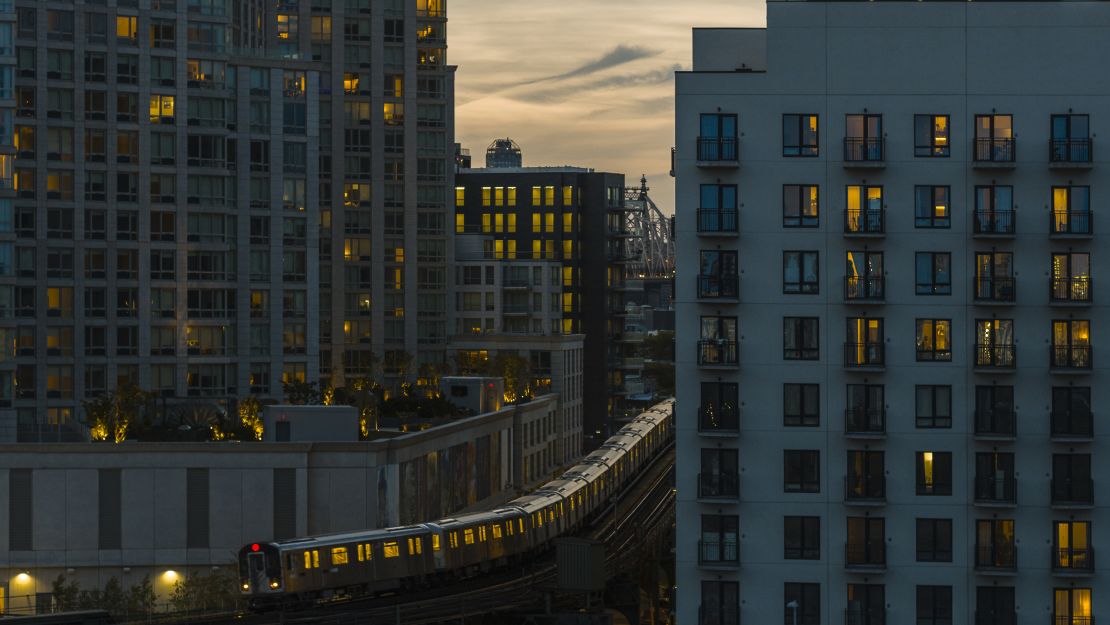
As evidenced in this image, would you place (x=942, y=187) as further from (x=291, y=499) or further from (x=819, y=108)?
(x=291, y=499)

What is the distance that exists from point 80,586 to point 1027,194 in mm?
57461

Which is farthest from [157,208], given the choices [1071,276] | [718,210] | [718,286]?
[1071,276]

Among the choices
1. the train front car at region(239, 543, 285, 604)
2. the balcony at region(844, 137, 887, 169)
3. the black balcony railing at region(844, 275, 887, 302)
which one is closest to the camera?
the balcony at region(844, 137, 887, 169)

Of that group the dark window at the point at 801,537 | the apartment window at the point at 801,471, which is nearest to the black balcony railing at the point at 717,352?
the apartment window at the point at 801,471

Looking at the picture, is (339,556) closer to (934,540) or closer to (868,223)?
(934,540)

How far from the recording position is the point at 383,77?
183500mm

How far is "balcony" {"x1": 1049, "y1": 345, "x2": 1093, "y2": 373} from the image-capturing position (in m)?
67.1

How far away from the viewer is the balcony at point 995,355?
67.6 meters

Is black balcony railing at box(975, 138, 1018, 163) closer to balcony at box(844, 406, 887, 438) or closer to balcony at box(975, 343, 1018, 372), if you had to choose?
balcony at box(975, 343, 1018, 372)

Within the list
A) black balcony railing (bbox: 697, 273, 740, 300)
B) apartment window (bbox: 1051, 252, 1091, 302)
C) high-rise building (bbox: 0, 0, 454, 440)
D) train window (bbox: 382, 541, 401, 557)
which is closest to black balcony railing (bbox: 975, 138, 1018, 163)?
apartment window (bbox: 1051, 252, 1091, 302)

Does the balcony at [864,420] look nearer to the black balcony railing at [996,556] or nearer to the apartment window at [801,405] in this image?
the apartment window at [801,405]

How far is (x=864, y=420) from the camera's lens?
67938 millimetres

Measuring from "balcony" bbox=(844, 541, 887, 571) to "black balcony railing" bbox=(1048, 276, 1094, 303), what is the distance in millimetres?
11391

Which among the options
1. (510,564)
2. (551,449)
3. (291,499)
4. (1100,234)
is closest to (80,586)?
(291,499)
